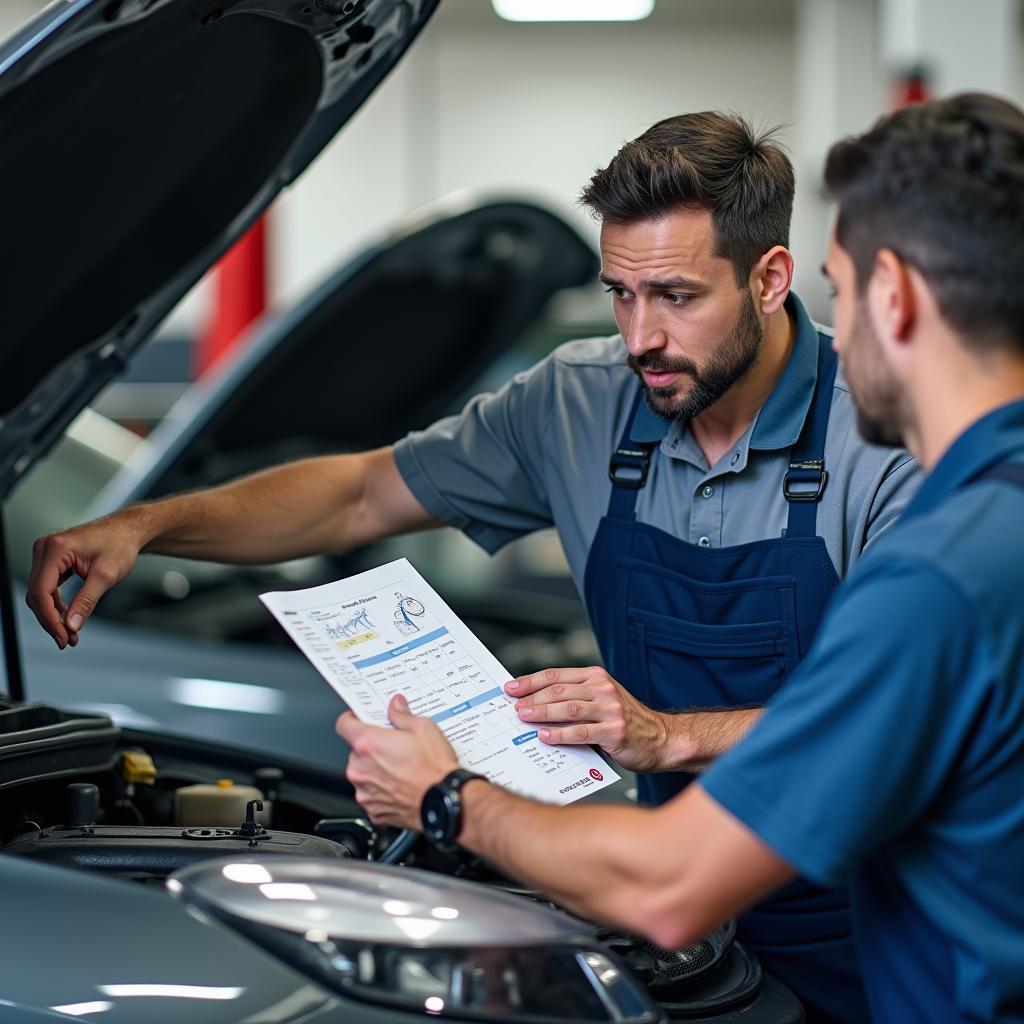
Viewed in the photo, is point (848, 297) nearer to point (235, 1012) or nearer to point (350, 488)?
point (235, 1012)

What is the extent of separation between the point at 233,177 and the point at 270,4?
0.37 m

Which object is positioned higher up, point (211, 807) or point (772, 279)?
point (772, 279)

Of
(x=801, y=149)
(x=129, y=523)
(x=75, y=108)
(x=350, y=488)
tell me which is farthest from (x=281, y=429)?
(x=801, y=149)

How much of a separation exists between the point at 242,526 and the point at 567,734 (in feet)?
2.31

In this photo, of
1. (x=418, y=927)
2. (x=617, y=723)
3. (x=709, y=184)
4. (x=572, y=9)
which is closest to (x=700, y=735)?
(x=617, y=723)

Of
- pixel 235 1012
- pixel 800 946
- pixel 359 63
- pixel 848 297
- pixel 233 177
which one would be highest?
pixel 359 63

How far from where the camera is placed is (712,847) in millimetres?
1047

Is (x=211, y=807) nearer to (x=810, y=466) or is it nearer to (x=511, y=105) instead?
(x=810, y=466)

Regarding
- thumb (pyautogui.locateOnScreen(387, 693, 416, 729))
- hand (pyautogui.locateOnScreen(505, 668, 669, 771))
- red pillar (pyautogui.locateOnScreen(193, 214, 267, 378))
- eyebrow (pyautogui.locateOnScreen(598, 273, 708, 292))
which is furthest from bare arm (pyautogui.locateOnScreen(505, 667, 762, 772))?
red pillar (pyautogui.locateOnScreen(193, 214, 267, 378))

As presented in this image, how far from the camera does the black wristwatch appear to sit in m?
1.19

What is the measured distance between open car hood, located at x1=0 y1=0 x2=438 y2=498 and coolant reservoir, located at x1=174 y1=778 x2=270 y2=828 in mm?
558

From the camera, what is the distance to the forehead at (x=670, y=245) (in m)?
1.68

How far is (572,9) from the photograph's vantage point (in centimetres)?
934

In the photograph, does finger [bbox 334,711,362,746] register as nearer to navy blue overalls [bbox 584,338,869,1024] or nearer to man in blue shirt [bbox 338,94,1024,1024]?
man in blue shirt [bbox 338,94,1024,1024]
